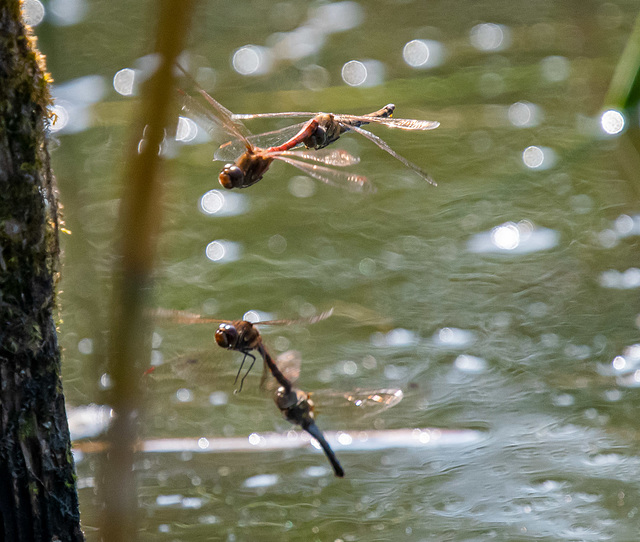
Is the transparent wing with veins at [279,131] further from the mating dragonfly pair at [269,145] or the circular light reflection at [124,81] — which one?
the circular light reflection at [124,81]

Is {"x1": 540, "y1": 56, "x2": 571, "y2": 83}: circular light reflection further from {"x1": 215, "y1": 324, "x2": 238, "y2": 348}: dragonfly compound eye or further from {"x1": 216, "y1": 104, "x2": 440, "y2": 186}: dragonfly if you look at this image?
{"x1": 215, "y1": 324, "x2": 238, "y2": 348}: dragonfly compound eye

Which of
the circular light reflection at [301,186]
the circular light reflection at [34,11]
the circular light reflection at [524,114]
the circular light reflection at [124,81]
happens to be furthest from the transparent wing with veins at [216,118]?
the circular light reflection at [34,11]

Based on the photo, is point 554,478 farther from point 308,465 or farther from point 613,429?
point 308,465

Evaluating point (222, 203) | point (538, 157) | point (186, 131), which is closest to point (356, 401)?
point (222, 203)

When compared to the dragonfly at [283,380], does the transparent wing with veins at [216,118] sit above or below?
above

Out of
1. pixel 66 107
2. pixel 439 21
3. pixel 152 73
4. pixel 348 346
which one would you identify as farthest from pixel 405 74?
pixel 152 73
